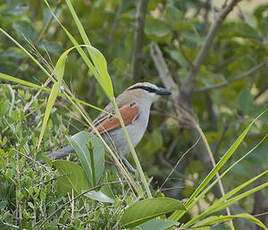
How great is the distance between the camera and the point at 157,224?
6.02 ft

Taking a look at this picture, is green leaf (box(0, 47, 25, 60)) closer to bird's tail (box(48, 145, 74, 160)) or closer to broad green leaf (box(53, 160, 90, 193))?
bird's tail (box(48, 145, 74, 160))

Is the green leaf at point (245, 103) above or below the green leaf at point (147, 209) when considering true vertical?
below

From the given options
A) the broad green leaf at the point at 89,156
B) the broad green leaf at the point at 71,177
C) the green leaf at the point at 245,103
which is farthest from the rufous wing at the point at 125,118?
the broad green leaf at the point at 71,177

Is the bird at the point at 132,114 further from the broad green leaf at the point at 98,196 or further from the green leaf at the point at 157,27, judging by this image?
the broad green leaf at the point at 98,196

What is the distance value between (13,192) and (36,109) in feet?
3.36

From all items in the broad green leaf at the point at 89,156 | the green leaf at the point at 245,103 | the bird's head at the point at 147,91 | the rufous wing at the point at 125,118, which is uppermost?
the broad green leaf at the point at 89,156

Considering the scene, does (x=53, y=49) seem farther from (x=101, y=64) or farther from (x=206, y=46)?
(x=101, y=64)

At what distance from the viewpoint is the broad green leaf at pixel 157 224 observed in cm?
180

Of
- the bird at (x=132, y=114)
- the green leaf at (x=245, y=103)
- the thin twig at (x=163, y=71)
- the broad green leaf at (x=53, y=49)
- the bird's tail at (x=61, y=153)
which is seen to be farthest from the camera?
the thin twig at (x=163, y=71)

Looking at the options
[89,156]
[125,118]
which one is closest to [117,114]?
[89,156]

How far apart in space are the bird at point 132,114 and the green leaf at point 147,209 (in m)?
2.14

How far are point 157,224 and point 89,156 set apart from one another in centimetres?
38

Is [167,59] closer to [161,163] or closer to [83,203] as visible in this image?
[161,163]

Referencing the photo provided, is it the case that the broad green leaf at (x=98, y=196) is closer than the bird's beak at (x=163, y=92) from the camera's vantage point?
Yes
